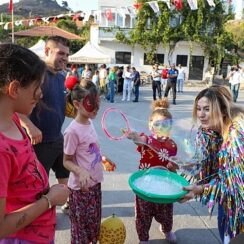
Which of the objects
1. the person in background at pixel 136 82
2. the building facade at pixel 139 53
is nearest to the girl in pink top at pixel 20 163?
the person in background at pixel 136 82

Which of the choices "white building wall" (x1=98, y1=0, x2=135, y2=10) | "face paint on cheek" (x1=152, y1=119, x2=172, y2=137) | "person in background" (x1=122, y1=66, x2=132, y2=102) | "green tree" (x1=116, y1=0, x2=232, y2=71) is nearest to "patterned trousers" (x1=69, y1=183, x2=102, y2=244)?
"face paint on cheek" (x1=152, y1=119, x2=172, y2=137)

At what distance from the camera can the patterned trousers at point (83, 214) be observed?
254cm

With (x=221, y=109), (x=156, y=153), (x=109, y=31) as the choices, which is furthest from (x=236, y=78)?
(x=109, y=31)

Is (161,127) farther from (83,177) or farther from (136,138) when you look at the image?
(83,177)

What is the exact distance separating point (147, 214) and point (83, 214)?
642 mm

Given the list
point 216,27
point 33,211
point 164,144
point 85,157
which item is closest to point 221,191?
point 164,144

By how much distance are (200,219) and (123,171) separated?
1597 millimetres

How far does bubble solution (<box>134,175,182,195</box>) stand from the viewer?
2.33m

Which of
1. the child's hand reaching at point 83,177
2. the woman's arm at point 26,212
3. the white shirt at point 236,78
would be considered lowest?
the child's hand reaching at point 83,177

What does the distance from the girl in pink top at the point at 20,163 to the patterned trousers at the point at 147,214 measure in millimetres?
1545

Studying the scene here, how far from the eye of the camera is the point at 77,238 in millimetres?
2557

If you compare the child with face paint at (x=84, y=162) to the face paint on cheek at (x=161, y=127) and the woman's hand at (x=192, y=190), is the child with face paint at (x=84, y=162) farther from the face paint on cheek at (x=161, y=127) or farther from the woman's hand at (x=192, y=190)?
the woman's hand at (x=192, y=190)

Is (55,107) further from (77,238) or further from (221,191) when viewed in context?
(221,191)

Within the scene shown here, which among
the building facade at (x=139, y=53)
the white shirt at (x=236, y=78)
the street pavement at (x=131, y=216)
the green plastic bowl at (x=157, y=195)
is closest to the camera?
the green plastic bowl at (x=157, y=195)
